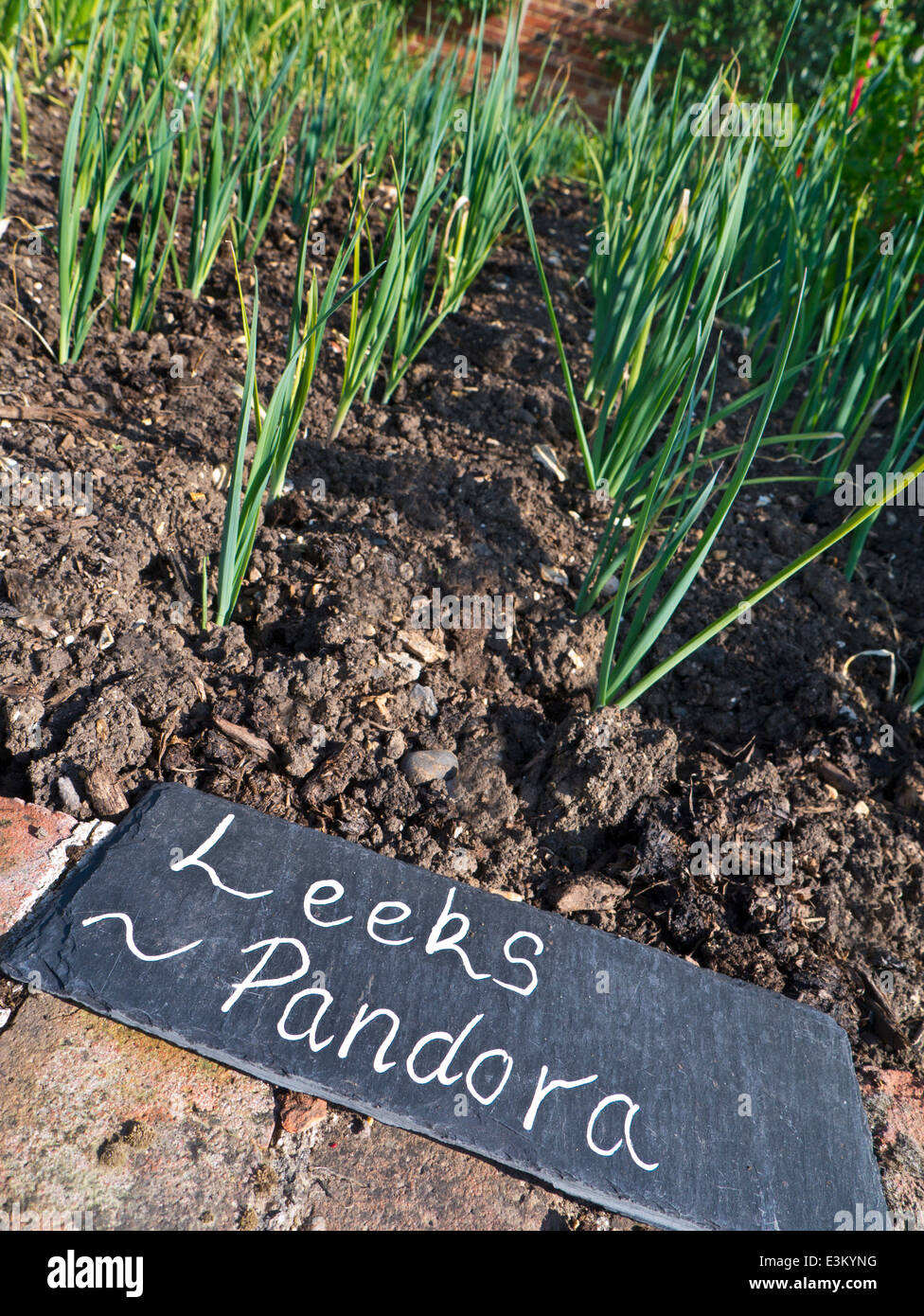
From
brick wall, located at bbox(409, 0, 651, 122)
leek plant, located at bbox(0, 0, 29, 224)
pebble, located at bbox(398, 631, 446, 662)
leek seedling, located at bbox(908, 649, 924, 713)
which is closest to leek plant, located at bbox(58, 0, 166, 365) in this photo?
leek plant, located at bbox(0, 0, 29, 224)

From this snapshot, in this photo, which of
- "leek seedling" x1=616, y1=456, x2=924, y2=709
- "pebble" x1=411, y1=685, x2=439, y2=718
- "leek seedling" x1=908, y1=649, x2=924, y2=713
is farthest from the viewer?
"leek seedling" x1=908, y1=649, x2=924, y2=713

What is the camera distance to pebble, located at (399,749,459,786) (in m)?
1.33

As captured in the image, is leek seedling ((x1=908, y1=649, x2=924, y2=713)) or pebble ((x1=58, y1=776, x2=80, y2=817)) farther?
leek seedling ((x1=908, y1=649, x2=924, y2=713))

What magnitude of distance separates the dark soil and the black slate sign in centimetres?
10

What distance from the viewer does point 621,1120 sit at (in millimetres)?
1007

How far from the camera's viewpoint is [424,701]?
1424mm

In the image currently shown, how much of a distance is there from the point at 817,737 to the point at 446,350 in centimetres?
136

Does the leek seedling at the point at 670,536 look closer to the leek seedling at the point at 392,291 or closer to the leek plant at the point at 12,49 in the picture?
the leek seedling at the point at 392,291

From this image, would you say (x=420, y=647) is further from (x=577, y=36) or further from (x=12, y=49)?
(x=577, y=36)

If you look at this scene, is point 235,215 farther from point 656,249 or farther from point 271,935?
point 271,935

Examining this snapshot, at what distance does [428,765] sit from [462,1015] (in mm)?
409

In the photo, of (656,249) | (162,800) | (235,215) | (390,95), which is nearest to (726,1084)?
(162,800)

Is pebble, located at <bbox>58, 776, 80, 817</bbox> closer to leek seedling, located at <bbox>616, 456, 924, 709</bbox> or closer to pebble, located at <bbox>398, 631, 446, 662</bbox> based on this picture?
pebble, located at <bbox>398, 631, 446, 662</bbox>

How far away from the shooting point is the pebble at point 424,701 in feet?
A: 4.64
